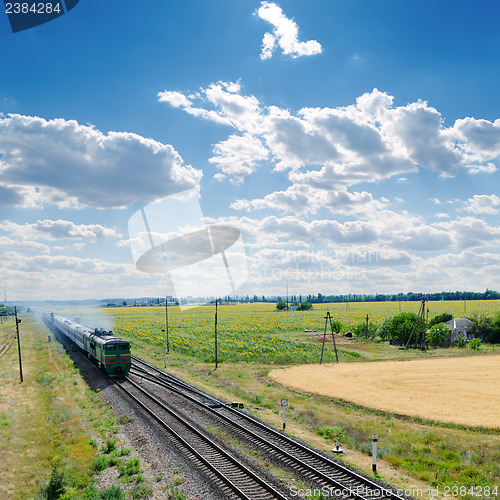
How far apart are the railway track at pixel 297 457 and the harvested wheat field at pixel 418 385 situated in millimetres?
11857

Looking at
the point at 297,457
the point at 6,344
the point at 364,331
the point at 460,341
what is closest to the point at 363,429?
the point at 297,457

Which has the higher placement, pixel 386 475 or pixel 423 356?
pixel 386 475

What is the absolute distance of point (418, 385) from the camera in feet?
128

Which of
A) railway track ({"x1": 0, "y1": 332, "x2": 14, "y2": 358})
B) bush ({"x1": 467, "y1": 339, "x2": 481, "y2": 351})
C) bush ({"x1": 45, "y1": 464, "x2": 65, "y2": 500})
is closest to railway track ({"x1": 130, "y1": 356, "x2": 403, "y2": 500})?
bush ({"x1": 45, "y1": 464, "x2": 65, "y2": 500})

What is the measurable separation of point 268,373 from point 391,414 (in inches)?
754

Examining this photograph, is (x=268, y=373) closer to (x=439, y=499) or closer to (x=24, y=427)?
(x=24, y=427)

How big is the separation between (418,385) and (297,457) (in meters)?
25.7

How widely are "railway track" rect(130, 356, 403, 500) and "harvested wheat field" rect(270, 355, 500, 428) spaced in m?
11.9

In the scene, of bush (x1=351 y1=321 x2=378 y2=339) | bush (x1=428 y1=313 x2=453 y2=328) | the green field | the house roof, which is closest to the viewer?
the green field

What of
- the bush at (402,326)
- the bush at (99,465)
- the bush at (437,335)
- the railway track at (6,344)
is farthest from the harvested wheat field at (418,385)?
the railway track at (6,344)

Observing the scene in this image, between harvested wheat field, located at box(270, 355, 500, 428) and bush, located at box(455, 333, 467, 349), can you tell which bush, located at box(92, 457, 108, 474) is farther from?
bush, located at box(455, 333, 467, 349)

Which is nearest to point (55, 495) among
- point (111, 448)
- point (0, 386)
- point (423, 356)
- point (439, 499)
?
point (111, 448)

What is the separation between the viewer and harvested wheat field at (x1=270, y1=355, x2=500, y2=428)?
29.3m

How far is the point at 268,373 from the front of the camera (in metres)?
45.7
